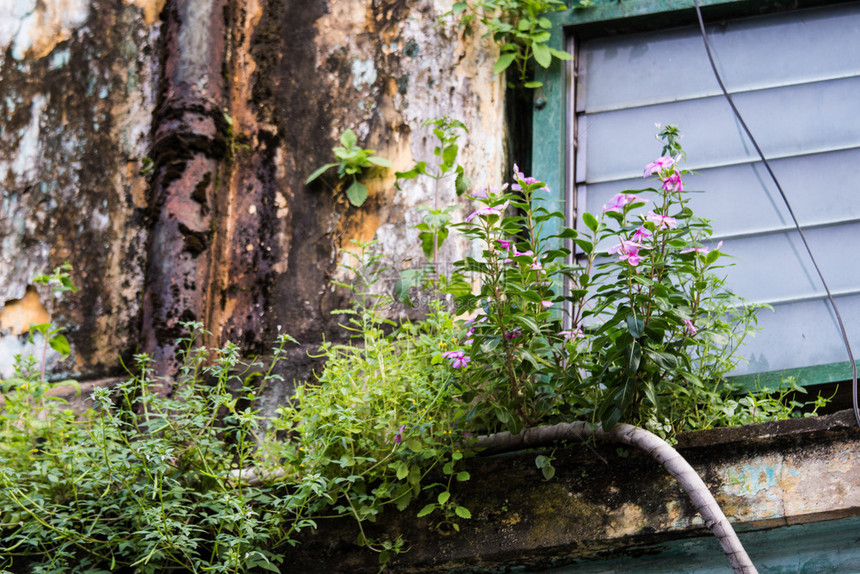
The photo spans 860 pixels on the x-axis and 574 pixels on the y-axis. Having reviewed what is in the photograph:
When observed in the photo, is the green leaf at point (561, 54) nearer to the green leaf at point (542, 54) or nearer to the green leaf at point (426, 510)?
the green leaf at point (542, 54)

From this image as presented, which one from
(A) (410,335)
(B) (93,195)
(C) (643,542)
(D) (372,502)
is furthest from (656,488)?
(B) (93,195)

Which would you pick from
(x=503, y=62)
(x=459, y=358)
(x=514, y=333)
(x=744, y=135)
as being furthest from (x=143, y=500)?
(x=744, y=135)

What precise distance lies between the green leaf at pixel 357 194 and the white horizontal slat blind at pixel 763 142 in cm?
79

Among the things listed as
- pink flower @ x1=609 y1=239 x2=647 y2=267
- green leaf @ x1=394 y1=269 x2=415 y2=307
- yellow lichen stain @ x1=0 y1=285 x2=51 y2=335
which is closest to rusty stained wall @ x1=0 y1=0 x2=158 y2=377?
yellow lichen stain @ x1=0 y1=285 x2=51 y2=335

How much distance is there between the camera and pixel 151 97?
3904 mm

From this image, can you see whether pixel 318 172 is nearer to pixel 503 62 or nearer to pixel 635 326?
pixel 503 62

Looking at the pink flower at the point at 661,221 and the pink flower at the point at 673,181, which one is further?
the pink flower at the point at 673,181

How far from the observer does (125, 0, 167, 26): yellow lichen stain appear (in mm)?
4008

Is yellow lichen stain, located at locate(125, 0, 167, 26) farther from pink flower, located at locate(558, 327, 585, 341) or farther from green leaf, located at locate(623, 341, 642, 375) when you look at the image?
green leaf, located at locate(623, 341, 642, 375)

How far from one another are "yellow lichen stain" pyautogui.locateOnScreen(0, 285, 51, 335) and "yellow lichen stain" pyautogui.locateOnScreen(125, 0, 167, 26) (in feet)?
3.98

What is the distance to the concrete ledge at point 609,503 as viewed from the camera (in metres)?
2.59

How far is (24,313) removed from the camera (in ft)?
12.0

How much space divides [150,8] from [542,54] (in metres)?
1.67

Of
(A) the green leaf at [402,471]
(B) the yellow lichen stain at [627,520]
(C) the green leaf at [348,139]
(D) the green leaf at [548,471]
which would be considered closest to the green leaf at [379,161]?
(C) the green leaf at [348,139]
